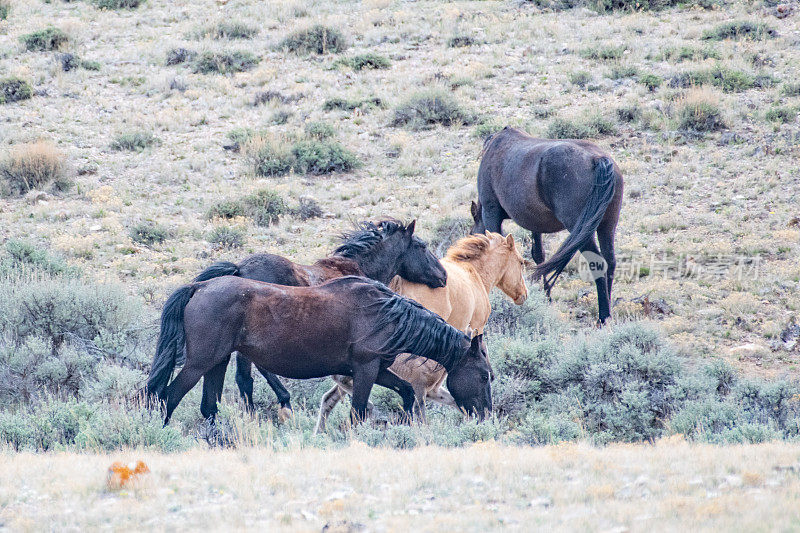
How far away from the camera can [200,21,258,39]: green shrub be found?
2294 centimetres

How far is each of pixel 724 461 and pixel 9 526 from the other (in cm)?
380

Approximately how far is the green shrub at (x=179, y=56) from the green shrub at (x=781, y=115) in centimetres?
1360

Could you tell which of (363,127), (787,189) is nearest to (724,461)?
(787,189)

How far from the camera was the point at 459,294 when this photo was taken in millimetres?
8133

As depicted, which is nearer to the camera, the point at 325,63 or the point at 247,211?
the point at 247,211

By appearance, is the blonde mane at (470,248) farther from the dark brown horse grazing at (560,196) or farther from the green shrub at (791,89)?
the green shrub at (791,89)

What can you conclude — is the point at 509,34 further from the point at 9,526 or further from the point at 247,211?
the point at 9,526

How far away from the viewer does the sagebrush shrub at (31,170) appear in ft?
47.3

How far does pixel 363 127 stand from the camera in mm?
17312

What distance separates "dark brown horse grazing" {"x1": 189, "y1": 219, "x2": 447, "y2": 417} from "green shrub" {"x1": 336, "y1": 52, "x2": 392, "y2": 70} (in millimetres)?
13076

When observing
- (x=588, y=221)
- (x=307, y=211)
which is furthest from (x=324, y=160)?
(x=588, y=221)

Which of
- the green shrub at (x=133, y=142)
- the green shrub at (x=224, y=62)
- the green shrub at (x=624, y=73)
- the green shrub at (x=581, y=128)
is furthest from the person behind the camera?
the green shrub at (x=224, y=62)

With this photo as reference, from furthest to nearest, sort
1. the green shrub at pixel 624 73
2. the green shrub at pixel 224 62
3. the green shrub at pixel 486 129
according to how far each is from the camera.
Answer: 1. the green shrub at pixel 224 62
2. the green shrub at pixel 624 73
3. the green shrub at pixel 486 129

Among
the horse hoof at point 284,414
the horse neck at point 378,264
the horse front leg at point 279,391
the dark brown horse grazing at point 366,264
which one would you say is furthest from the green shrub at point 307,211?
the horse hoof at point 284,414
